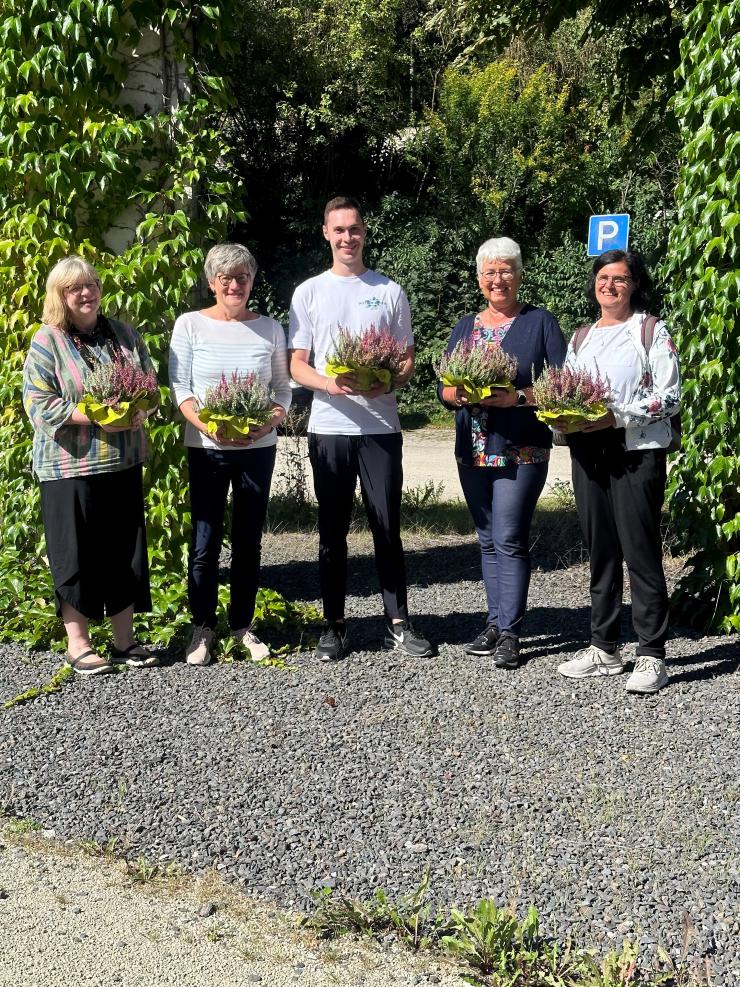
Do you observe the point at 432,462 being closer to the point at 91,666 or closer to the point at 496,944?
the point at 91,666

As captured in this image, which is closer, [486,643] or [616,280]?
[616,280]

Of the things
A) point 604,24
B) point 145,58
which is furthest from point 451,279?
point 145,58

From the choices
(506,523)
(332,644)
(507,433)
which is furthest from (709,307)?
(332,644)

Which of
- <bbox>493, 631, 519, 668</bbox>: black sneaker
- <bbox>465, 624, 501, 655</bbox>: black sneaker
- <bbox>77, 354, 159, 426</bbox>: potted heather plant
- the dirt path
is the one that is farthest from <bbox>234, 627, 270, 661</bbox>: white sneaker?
the dirt path

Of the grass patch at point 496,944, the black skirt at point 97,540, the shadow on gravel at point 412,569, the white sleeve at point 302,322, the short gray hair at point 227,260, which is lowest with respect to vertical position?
the shadow on gravel at point 412,569

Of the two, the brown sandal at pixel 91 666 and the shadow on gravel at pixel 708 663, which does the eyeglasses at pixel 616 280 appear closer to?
the shadow on gravel at pixel 708 663

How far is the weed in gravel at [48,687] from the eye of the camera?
5.21 meters

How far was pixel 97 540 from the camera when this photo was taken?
546 cm

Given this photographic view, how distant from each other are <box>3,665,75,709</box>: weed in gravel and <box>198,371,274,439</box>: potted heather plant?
4.56 feet

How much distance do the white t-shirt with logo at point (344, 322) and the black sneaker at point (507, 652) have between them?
1.20 meters

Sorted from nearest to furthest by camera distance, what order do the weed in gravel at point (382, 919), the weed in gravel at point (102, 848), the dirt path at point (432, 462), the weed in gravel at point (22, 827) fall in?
the weed in gravel at point (382, 919)
the weed in gravel at point (102, 848)
the weed in gravel at point (22, 827)
the dirt path at point (432, 462)

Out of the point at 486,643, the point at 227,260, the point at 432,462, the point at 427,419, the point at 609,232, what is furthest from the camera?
the point at 427,419

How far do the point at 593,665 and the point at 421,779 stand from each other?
150cm

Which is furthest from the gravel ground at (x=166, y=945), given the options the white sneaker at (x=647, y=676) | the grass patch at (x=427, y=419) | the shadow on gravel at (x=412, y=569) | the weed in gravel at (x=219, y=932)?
the grass patch at (x=427, y=419)
